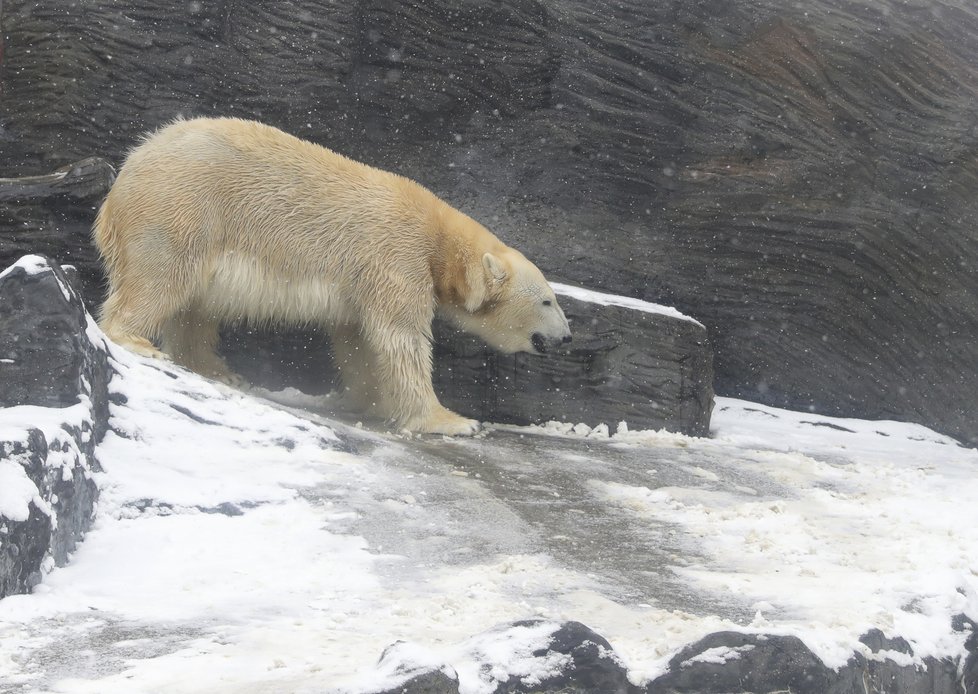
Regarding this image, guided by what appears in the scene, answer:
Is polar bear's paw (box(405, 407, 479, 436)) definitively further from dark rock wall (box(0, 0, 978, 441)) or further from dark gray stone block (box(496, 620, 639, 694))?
dark gray stone block (box(496, 620, 639, 694))

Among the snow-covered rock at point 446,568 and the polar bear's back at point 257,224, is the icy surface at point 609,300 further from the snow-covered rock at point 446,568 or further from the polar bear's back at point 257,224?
the snow-covered rock at point 446,568

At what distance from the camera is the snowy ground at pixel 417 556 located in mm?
2672

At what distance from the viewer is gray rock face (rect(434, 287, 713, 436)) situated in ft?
23.4

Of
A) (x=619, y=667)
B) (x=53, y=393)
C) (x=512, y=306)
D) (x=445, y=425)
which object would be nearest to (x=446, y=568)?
(x=619, y=667)

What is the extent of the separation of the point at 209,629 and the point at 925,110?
23.1ft

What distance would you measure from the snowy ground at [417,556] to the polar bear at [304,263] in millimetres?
927

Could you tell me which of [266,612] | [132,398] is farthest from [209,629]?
[132,398]

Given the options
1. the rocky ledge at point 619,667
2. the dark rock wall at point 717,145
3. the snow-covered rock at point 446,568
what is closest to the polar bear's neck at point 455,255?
the snow-covered rock at point 446,568

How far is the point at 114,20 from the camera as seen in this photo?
24.0 feet

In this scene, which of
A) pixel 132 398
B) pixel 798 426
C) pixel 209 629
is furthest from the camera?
pixel 798 426

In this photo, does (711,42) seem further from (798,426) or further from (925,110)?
(798,426)

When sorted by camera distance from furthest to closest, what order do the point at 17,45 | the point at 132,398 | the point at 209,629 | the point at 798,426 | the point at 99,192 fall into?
the point at 798,426, the point at 17,45, the point at 99,192, the point at 132,398, the point at 209,629

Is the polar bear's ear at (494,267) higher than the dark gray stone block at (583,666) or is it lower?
lower

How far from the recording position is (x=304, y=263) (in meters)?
6.31
